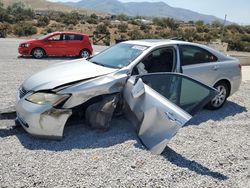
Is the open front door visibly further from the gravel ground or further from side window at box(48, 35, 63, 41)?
side window at box(48, 35, 63, 41)

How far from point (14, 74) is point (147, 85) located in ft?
22.6

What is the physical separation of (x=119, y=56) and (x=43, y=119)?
2.13 m

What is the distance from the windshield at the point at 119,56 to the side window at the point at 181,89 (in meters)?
0.86

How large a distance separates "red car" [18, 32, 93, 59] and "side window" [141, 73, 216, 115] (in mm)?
12317

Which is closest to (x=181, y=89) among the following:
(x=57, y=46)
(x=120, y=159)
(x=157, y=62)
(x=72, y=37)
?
(x=157, y=62)

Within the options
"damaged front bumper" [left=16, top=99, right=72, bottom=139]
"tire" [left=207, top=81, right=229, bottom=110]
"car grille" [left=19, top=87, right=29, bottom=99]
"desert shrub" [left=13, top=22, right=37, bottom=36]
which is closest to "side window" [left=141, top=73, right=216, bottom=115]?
"damaged front bumper" [left=16, top=99, right=72, bottom=139]

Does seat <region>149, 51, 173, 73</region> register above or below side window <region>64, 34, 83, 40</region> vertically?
above

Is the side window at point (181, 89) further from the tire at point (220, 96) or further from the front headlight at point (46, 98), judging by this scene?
the tire at point (220, 96)

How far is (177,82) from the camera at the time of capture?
4980 mm

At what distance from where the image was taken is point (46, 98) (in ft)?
15.6

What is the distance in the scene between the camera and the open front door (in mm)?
4375

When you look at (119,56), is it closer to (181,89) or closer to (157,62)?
(157,62)

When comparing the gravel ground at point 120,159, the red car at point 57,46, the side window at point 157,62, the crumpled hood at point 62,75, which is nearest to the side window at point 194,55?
the side window at point 157,62

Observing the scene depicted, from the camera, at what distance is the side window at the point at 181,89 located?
15.9ft
